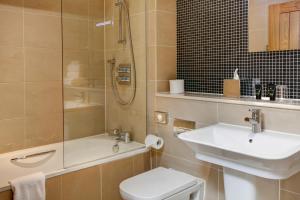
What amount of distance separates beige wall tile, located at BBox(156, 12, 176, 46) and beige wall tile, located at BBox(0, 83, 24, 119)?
1.31 meters

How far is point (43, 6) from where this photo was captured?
264cm

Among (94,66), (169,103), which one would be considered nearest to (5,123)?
(94,66)

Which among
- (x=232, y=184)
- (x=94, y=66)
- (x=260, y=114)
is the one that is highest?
(x=94, y=66)

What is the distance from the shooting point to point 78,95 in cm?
248

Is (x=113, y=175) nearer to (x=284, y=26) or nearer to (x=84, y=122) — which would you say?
(x=84, y=122)

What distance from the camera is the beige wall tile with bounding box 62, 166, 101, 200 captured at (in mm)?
1975

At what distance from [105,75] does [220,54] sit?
41.6 inches

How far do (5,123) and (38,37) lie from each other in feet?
2.68

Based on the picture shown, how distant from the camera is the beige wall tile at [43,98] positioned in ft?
8.61

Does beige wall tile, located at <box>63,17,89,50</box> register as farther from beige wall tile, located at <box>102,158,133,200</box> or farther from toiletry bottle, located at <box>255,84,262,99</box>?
toiletry bottle, located at <box>255,84,262,99</box>

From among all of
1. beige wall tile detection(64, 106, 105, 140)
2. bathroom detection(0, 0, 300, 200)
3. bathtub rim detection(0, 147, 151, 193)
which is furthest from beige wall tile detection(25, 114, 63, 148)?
bathtub rim detection(0, 147, 151, 193)

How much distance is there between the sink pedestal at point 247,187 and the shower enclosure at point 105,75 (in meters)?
1.01

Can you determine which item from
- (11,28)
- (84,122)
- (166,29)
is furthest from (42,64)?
(166,29)

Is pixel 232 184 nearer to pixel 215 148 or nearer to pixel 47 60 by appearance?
Answer: pixel 215 148
